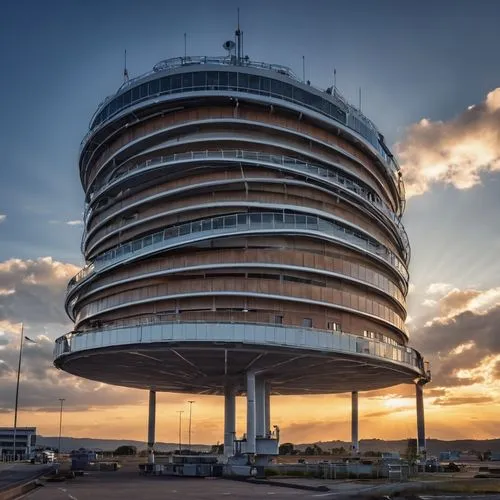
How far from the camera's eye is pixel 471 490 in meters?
28.0

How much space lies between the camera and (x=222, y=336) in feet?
153

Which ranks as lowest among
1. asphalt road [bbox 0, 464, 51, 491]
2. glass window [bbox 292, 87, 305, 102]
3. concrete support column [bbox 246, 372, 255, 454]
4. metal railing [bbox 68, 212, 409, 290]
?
asphalt road [bbox 0, 464, 51, 491]

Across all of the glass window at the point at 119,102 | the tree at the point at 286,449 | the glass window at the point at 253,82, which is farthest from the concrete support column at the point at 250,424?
the tree at the point at 286,449

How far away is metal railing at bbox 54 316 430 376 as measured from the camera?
153ft

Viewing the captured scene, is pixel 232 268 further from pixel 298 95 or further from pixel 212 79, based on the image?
pixel 298 95

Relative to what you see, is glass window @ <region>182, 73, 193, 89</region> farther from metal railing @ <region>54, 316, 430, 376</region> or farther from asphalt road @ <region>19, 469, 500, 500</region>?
asphalt road @ <region>19, 469, 500, 500</region>

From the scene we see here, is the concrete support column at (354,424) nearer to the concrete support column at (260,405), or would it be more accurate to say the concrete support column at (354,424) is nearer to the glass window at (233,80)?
the concrete support column at (260,405)

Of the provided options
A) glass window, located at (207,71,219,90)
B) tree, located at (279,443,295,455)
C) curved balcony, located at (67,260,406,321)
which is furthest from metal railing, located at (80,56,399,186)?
tree, located at (279,443,295,455)

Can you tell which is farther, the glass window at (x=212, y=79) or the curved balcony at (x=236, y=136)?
the glass window at (x=212, y=79)

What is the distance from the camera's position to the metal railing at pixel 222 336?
46781mm

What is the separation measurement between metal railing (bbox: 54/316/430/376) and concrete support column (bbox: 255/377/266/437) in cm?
1142

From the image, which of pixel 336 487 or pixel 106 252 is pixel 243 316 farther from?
pixel 336 487

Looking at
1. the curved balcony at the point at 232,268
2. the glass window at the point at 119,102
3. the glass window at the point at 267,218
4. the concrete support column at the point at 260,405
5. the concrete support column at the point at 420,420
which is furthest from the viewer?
the concrete support column at the point at 420,420

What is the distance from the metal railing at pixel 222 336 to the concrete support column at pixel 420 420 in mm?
14560
